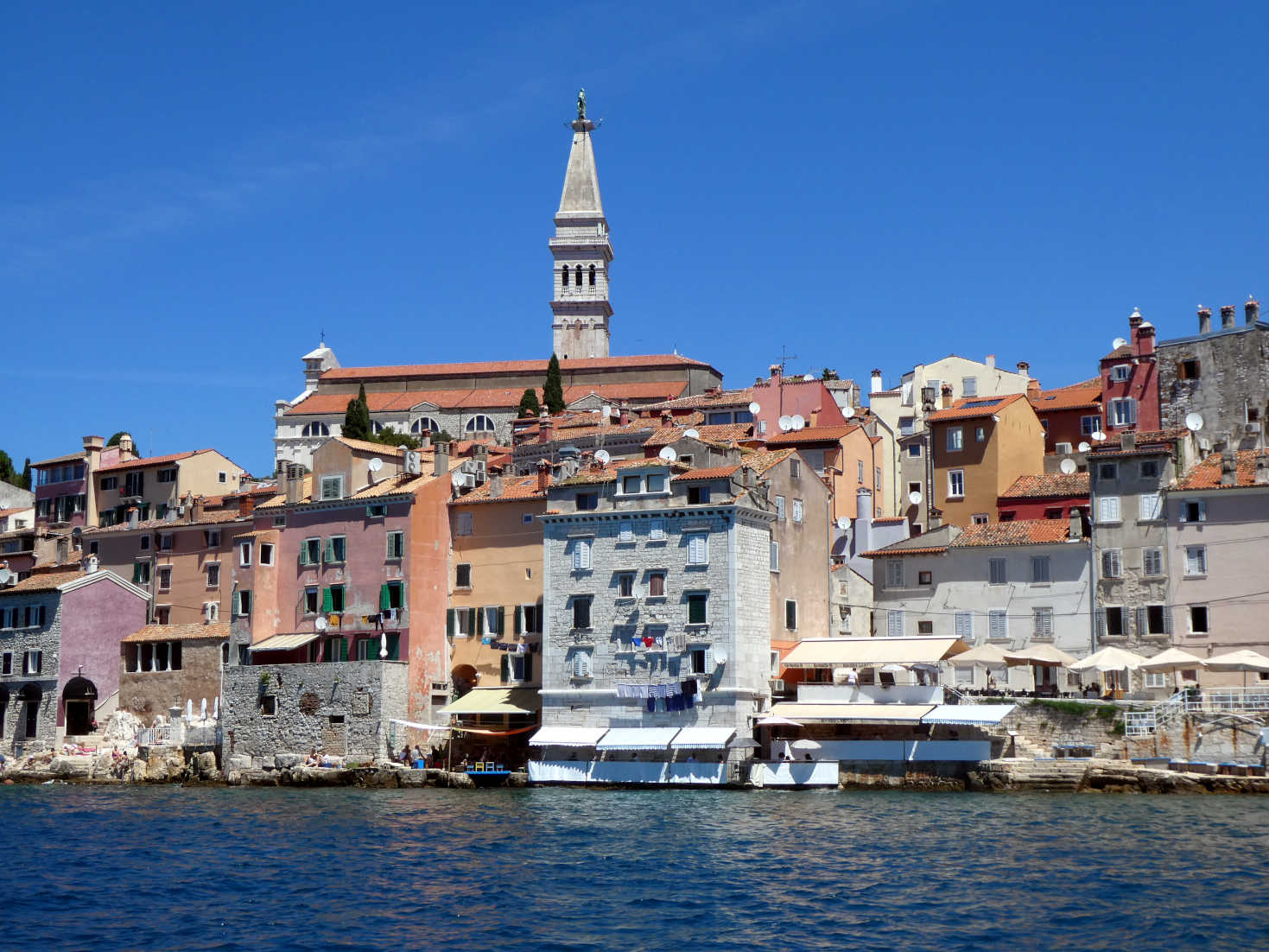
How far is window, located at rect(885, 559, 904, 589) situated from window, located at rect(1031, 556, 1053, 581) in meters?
5.42

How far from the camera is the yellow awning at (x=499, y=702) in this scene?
60438mm

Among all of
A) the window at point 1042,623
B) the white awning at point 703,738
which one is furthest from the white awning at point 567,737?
the window at point 1042,623

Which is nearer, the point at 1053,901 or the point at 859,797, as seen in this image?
the point at 1053,901

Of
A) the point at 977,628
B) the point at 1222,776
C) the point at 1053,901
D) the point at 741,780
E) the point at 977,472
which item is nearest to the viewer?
the point at 1053,901

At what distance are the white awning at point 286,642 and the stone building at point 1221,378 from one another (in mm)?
36338

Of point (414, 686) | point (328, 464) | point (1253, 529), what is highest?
point (328, 464)

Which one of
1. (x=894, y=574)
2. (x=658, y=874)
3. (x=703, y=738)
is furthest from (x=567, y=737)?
(x=658, y=874)

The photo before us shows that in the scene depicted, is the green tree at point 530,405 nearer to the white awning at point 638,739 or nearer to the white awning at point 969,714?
the white awning at point 638,739

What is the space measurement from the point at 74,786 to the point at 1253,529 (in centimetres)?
4624

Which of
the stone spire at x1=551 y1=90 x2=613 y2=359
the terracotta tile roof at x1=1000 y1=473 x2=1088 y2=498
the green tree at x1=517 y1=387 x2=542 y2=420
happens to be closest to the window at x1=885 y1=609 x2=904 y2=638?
the terracotta tile roof at x1=1000 y1=473 x2=1088 y2=498

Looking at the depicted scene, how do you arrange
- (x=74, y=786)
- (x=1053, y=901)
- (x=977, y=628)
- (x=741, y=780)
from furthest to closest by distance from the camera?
(x=74, y=786) → (x=977, y=628) → (x=741, y=780) → (x=1053, y=901)

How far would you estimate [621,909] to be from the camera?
33250 millimetres

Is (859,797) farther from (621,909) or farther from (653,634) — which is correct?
(621,909)

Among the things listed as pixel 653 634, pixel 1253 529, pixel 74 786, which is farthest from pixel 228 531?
pixel 1253 529
